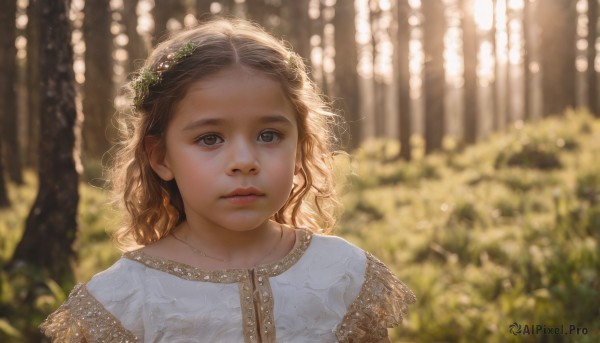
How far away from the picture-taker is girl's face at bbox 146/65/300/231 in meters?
2.40

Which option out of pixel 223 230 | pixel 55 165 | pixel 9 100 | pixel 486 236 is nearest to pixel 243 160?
pixel 223 230

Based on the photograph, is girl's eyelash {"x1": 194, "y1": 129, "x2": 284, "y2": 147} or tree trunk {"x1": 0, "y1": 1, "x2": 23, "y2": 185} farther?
tree trunk {"x1": 0, "y1": 1, "x2": 23, "y2": 185}

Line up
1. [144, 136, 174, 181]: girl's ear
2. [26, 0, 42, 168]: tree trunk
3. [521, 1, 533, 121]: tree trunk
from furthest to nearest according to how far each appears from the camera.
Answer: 1. [521, 1, 533, 121]: tree trunk
2. [26, 0, 42, 168]: tree trunk
3. [144, 136, 174, 181]: girl's ear

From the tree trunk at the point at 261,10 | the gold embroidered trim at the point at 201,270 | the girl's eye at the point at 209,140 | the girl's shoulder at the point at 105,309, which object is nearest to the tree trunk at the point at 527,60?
the tree trunk at the point at 261,10

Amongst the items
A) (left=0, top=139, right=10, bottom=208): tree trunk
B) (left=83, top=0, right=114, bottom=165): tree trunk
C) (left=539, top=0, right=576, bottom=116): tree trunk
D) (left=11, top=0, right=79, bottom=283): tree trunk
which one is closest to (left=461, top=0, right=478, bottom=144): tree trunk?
(left=539, top=0, right=576, bottom=116): tree trunk

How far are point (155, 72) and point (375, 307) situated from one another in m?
1.20

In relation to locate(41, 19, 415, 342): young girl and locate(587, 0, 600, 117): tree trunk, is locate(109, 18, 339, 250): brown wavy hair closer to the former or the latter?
locate(41, 19, 415, 342): young girl

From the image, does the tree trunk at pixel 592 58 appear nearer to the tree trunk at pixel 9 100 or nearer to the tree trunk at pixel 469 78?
the tree trunk at pixel 469 78

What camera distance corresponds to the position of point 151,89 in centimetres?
268

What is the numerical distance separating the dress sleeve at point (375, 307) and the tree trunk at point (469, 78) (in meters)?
15.5

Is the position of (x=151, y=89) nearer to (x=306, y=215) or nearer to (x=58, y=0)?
(x=306, y=215)

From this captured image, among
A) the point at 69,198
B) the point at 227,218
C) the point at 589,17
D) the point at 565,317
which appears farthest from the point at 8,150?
the point at 589,17

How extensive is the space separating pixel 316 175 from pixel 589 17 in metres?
17.4

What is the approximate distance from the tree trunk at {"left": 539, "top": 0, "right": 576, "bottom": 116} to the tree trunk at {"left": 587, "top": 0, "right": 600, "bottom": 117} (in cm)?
249
